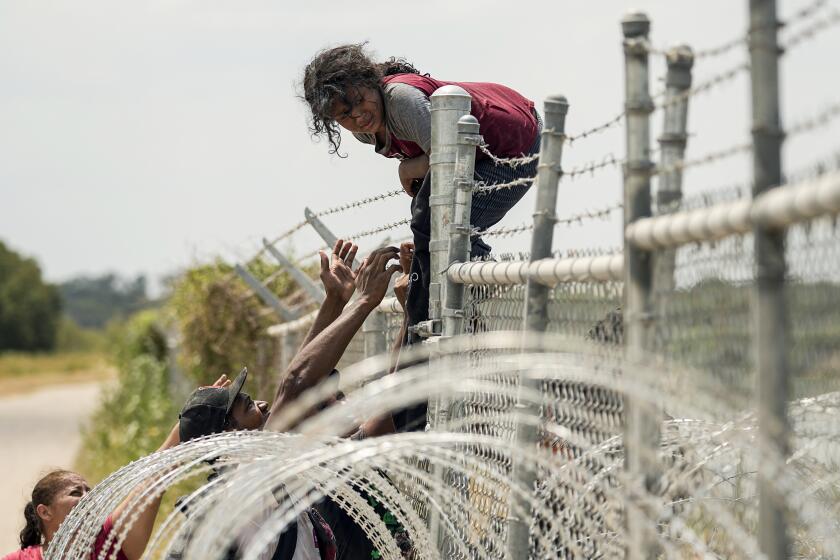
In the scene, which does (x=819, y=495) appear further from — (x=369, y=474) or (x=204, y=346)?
(x=204, y=346)

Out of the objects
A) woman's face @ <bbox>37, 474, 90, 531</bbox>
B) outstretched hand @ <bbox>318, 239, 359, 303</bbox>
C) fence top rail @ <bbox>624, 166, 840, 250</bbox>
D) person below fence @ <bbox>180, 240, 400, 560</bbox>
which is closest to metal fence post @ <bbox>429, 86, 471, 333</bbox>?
person below fence @ <bbox>180, 240, 400, 560</bbox>

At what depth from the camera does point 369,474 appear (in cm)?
386

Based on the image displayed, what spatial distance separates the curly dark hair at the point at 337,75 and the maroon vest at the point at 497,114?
0.25ft

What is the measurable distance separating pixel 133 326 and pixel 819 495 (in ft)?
77.5

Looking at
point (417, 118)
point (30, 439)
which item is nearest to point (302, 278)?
point (417, 118)

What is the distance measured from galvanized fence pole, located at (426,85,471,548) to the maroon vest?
0.34 meters

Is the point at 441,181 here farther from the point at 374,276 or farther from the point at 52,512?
the point at 52,512

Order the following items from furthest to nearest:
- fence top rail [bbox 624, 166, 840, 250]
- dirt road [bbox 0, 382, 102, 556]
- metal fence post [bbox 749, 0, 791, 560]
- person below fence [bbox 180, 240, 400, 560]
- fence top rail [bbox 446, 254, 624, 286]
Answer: dirt road [bbox 0, 382, 102, 556], person below fence [bbox 180, 240, 400, 560], fence top rail [bbox 446, 254, 624, 286], metal fence post [bbox 749, 0, 791, 560], fence top rail [bbox 624, 166, 840, 250]

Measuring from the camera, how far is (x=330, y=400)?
5242 mm

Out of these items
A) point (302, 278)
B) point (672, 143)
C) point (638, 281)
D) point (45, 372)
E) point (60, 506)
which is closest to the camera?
point (638, 281)

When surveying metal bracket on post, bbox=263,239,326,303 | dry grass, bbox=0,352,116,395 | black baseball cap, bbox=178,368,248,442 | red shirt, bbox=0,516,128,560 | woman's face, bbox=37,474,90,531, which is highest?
dry grass, bbox=0,352,116,395

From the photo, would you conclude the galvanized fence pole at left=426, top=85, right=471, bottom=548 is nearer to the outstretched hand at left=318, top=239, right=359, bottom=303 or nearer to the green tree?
the outstretched hand at left=318, top=239, right=359, bottom=303

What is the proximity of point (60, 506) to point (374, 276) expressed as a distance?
1.63 m

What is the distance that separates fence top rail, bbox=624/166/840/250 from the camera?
6.65 ft
